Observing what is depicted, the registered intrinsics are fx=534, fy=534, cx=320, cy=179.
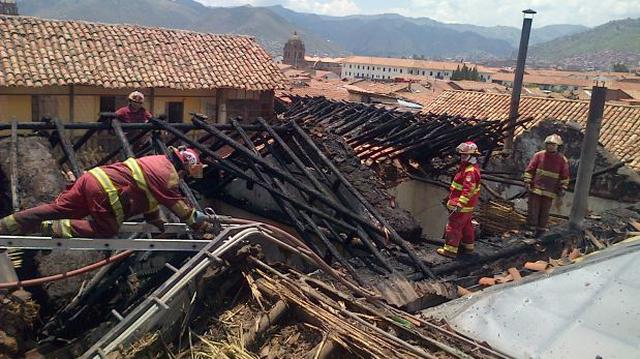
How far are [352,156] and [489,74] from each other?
10810 centimetres

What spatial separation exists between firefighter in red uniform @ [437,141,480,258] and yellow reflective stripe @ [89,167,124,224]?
4697 millimetres

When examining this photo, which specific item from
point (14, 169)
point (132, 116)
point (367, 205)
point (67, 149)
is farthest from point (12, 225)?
point (132, 116)

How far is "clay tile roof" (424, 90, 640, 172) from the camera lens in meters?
20.5

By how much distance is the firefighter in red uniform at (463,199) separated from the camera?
7.55 metres

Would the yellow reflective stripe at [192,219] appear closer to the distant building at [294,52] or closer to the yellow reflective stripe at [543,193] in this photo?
the yellow reflective stripe at [543,193]

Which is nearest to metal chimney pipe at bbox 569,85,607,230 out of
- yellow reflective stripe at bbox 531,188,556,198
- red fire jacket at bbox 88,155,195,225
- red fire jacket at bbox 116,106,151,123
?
yellow reflective stripe at bbox 531,188,556,198

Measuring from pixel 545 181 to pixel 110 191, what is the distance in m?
7.38

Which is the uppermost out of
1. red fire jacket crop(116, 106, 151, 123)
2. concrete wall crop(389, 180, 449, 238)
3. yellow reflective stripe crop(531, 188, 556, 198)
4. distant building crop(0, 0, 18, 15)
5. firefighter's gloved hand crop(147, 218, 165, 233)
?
distant building crop(0, 0, 18, 15)

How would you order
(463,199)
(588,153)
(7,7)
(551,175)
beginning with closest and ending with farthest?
(463,199) < (588,153) < (551,175) < (7,7)

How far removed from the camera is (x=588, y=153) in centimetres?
902

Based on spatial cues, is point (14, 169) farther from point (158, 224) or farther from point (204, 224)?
point (204, 224)

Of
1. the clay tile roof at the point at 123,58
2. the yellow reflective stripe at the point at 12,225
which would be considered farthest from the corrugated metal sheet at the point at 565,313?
the clay tile roof at the point at 123,58

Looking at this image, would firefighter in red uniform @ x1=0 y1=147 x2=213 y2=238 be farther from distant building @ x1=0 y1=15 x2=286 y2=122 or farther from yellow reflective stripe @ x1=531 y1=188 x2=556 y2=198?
distant building @ x1=0 y1=15 x2=286 y2=122

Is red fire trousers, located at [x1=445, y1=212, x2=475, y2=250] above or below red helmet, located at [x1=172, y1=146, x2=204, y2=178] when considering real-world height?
below
